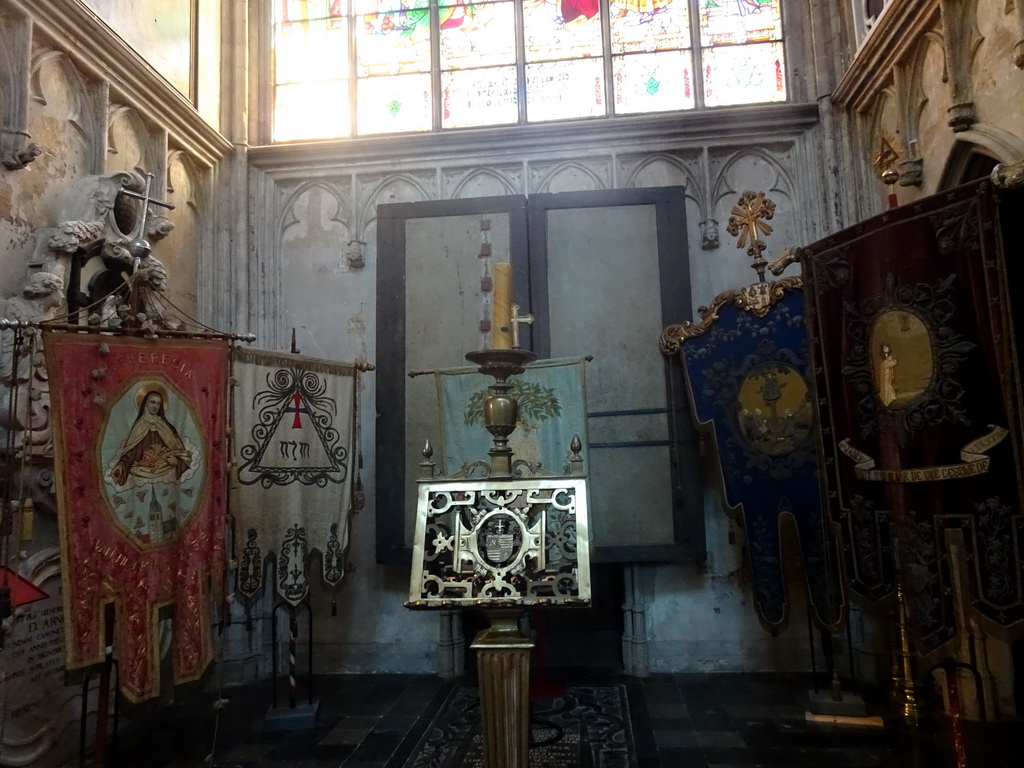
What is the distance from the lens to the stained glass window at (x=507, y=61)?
16.1ft

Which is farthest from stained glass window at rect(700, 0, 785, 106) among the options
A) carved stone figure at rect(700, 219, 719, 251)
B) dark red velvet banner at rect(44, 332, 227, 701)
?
dark red velvet banner at rect(44, 332, 227, 701)

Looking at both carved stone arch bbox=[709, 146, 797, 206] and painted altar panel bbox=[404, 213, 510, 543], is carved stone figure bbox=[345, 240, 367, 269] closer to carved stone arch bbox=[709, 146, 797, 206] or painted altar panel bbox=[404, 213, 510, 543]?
painted altar panel bbox=[404, 213, 510, 543]

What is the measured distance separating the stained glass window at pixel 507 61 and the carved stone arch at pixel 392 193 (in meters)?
0.41

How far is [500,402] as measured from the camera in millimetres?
2422

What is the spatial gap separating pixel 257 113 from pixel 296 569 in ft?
10.9

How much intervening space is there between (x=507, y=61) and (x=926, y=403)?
3710mm

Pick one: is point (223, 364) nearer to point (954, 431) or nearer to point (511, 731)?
point (511, 731)

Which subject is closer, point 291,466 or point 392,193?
point 291,466

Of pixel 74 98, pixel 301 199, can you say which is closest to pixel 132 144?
pixel 74 98

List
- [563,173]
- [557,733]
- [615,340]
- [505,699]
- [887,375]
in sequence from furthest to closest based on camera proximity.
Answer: [563,173]
[615,340]
[557,733]
[887,375]
[505,699]

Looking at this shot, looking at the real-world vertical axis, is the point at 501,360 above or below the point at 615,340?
below

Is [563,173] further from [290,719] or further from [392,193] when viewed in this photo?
[290,719]

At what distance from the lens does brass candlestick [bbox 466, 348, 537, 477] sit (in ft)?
7.91

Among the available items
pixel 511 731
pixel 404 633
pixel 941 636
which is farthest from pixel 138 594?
pixel 941 636
